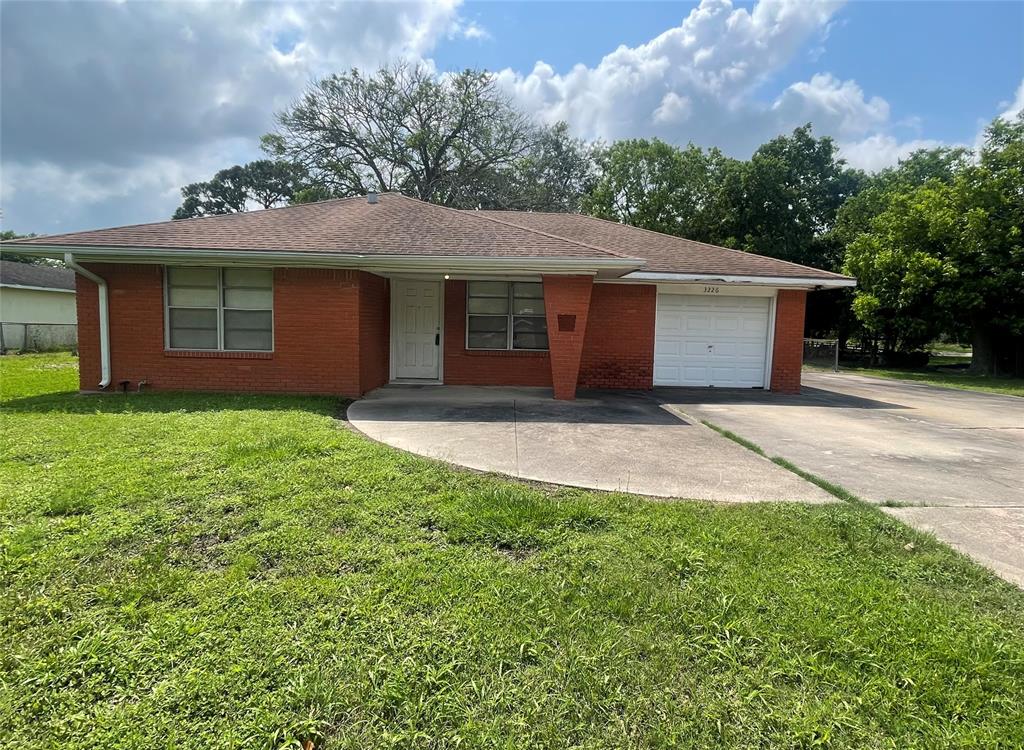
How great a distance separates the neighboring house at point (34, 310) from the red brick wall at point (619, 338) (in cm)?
2137

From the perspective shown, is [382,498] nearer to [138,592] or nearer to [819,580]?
[138,592]

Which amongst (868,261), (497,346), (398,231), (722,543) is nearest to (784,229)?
(868,261)

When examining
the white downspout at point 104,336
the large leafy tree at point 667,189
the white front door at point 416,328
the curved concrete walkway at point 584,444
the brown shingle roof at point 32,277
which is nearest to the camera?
the curved concrete walkway at point 584,444

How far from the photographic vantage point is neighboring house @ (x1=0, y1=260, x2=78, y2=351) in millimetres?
21734

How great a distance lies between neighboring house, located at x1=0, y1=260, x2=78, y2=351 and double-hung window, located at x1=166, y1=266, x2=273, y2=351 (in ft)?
52.5

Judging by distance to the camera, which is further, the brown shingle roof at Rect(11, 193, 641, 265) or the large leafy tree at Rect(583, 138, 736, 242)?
the large leafy tree at Rect(583, 138, 736, 242)

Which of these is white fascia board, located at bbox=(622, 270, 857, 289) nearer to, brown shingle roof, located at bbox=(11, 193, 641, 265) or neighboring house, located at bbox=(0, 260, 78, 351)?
brown shingle roof, located at bbox=(11, 193, 641, 265)

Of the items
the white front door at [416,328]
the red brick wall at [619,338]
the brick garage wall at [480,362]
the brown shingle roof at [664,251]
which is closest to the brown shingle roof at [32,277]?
the white front door at [416,328]

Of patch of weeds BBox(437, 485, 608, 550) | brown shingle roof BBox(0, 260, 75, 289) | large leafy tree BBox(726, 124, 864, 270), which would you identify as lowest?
patch of weeds BBox(437, 485, 608, 550)

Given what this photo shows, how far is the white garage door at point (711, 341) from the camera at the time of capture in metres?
12.3

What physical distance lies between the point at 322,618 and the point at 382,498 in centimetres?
151

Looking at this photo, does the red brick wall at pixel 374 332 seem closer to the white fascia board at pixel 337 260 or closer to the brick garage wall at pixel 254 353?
the brick garage wall at pixel 254 353

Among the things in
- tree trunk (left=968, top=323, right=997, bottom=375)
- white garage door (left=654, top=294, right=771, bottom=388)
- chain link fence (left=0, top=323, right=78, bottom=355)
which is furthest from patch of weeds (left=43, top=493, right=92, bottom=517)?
tree trunk (left=968, top=323, right=997, bottom=375)

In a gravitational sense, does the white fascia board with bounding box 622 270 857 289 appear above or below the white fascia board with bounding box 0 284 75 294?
above
